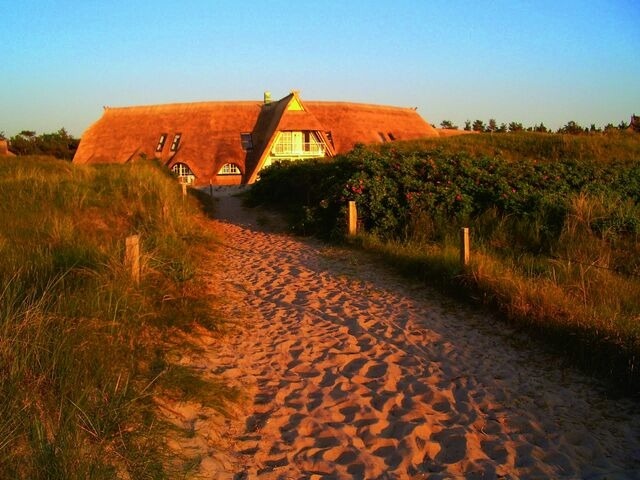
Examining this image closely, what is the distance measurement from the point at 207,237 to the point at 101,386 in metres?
8.30

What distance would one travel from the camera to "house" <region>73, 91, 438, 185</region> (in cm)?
3694

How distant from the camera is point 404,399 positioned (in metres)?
4.48

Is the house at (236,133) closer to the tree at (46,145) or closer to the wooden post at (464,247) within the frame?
the tree at (46,145)

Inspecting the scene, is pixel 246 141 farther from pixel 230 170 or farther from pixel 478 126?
pixel 478 126

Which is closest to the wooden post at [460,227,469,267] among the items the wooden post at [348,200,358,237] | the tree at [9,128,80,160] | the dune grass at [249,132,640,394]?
the dune grass at [249,132,640,394]

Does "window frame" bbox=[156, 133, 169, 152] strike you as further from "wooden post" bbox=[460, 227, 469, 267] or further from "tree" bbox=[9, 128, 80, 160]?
"wooden post" bbox=[460, 227, 469, 267]

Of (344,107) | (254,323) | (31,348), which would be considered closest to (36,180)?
(254,323)

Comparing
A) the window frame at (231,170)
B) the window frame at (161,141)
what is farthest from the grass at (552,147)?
the window frame at (161,141)

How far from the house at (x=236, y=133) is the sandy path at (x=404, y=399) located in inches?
1172

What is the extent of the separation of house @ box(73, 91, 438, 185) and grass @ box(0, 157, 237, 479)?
93.6 ft

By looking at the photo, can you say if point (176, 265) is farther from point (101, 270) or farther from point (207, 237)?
point (207, 237)

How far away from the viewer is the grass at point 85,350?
2.94m

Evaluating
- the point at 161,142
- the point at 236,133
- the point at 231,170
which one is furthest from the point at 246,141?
the point at 161,142

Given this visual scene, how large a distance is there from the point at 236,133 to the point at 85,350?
3761 cm
